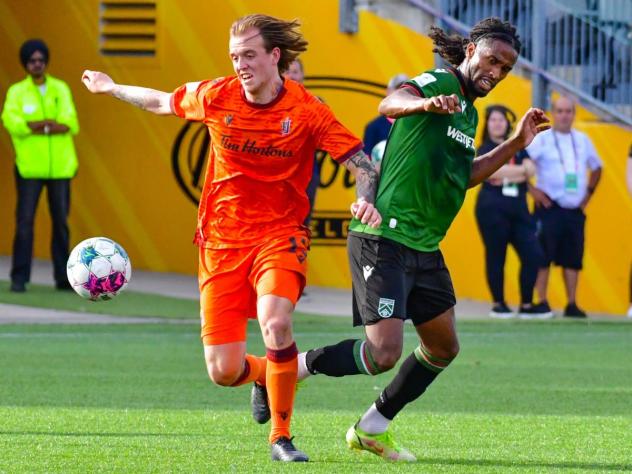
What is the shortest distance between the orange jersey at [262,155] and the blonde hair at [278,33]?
0.17 metres

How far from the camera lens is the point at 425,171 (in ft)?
25.8

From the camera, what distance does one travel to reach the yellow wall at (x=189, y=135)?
18.2 metres

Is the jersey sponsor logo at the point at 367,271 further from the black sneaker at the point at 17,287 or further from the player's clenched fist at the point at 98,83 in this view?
the black sneaker at the point at 17,287

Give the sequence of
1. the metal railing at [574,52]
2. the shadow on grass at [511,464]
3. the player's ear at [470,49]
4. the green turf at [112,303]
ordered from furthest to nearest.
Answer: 1. the metal railing at [574,52]
2. the green turf at [112,303]
3. the player's ear at [470,49]
4. the shadow on grass at [511,464]

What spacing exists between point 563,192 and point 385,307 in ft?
31.7

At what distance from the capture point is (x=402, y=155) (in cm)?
791

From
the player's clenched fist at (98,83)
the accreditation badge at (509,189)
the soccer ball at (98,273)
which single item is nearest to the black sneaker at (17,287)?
the accreditation badge at (509,189)

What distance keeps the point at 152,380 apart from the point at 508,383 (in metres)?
2.55

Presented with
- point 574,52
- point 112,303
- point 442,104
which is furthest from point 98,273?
point 574,52

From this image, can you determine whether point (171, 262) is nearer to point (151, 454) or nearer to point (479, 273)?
point (479, 273)

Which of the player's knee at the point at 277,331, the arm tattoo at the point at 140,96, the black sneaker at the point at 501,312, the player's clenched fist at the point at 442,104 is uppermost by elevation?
the player's clenched fist at the point at 442,104

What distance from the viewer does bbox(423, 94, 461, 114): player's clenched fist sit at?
720 cm

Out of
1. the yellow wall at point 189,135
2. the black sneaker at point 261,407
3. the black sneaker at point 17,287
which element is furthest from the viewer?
the yellow wall at point 189,135

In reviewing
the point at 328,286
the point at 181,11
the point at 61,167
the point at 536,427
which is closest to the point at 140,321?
the point at 61,167
